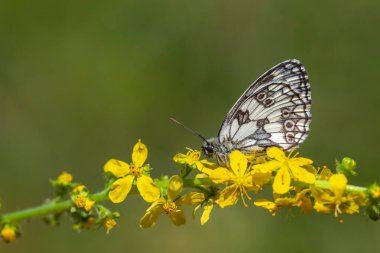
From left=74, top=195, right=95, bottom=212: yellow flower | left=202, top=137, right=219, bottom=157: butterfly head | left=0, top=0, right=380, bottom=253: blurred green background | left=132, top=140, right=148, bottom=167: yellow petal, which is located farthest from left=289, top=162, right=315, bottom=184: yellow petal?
left=0, top=0, right=380, bottom=253: blurred green background

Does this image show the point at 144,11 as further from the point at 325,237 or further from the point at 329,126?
the point at 325,237

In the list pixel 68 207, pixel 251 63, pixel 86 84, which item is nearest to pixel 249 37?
pixel 251 63

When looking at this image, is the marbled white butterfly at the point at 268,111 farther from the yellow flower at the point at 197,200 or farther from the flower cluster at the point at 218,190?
the yellow flower at the point at 197,200

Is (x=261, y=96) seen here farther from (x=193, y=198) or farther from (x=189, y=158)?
(x=193, y=198)

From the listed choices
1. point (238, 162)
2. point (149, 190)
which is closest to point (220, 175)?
point (238, 162)

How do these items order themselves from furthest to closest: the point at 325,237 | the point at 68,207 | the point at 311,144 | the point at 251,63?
the point at 251,63
the point at 311,144
the point at 325,237
the point at 68,207

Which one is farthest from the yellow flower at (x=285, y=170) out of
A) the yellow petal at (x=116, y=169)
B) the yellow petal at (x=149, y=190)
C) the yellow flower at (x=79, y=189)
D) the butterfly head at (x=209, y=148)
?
the yellow flower at (x=79, y=189)
